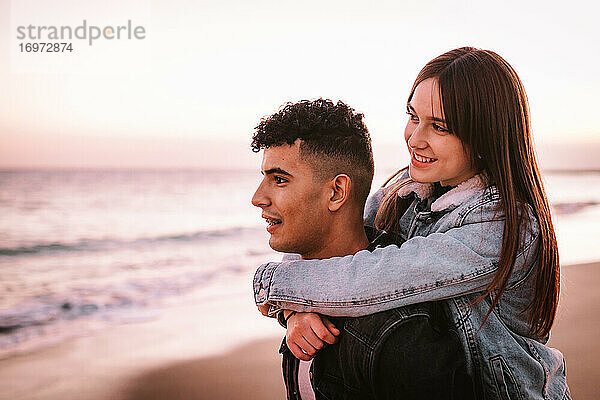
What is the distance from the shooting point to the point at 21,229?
40.9 ft

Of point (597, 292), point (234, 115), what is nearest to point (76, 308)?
point (597, 292)

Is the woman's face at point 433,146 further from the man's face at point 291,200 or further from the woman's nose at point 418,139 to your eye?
the man's face at point 291,200

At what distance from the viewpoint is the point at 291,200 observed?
6.45ft

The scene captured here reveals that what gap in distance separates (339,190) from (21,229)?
11457mm

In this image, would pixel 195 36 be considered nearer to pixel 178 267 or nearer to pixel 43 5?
pixel 43 5

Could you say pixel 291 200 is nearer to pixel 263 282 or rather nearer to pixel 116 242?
pixel 263 282

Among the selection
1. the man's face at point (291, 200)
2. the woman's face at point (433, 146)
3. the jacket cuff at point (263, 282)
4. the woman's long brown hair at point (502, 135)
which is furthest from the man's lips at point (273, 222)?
the woman's long brown hair at point (502, 135)

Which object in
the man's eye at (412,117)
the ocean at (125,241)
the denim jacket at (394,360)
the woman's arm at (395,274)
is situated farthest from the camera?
the ocean at (125,241)

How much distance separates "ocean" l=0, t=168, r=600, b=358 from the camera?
25.4 feet

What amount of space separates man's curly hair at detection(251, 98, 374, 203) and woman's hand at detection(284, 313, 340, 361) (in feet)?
1.34

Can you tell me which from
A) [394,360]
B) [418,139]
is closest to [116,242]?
[418,139]

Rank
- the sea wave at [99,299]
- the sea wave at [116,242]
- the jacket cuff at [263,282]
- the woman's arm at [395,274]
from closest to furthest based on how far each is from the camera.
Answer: the woman's arm at [395,274] < the jacket cuff at [263,282] < the sea wave at [99,299] < the sea wave at [116,242]

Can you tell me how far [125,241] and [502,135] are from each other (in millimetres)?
10734

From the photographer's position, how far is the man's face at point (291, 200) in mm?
1972
